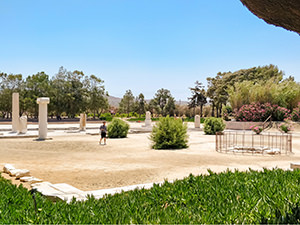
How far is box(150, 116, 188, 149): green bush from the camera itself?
1179 cm

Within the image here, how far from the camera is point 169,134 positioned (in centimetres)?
1188

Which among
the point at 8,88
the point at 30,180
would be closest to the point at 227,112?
the point at 30,180

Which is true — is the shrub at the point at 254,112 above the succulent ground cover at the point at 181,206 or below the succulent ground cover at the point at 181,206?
above

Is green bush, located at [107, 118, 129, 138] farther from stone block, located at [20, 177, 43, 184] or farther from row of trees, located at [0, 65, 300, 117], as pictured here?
row of trees, located at [0, 65, 300, 117]

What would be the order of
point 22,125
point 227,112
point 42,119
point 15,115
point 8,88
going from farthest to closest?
point 8,88, point 227,112, point 15,115, point 22,125, point 42,119

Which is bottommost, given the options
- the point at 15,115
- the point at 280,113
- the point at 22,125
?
the point at 22,125

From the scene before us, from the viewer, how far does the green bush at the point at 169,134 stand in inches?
464

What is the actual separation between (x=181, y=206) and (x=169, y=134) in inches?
353

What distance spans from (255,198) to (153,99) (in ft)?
219

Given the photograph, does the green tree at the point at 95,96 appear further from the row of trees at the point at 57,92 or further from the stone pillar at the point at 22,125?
the stone pillar at the point at 22,125

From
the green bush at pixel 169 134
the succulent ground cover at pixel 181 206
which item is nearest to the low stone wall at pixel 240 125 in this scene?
the green bush at pixel 169 134

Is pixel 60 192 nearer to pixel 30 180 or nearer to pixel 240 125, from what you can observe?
pixel 30 180

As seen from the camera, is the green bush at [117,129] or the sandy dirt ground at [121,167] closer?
the sandy dirt ground at [121,167]

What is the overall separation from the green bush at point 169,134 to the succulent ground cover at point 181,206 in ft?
26.1
